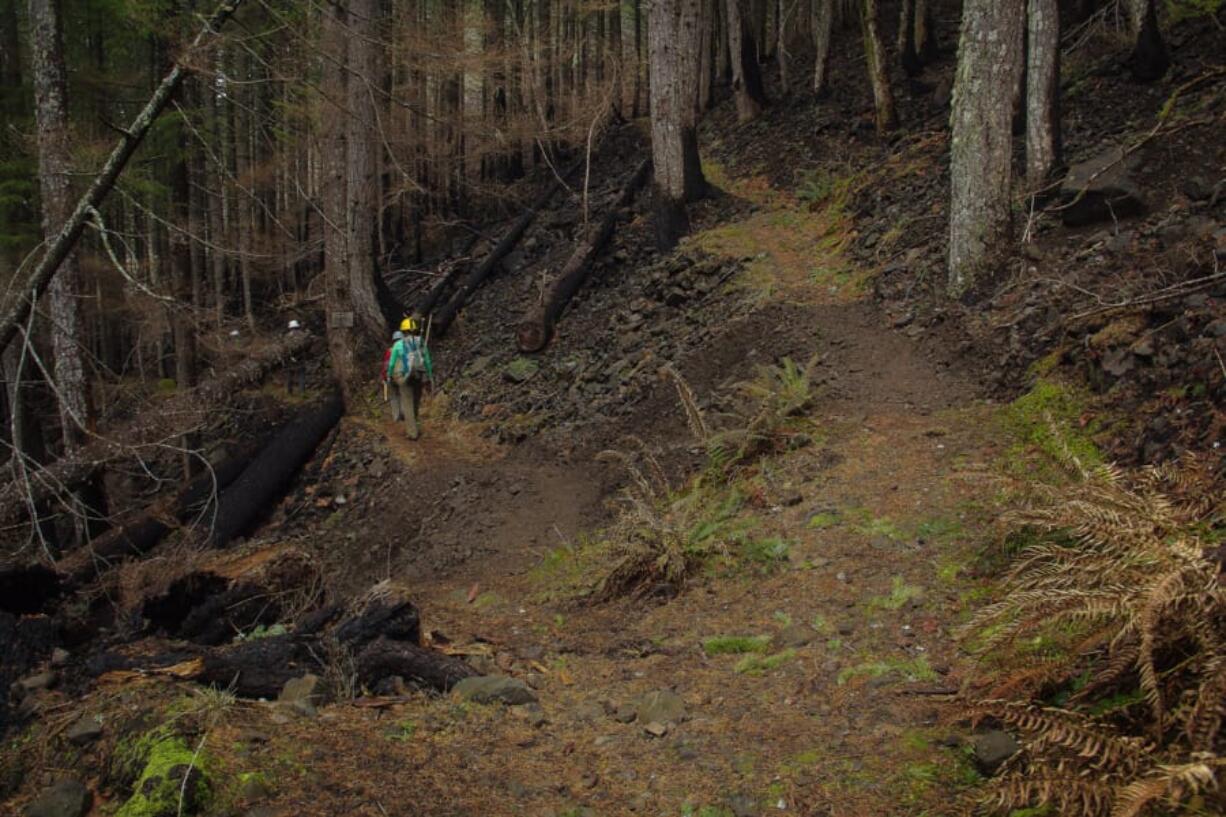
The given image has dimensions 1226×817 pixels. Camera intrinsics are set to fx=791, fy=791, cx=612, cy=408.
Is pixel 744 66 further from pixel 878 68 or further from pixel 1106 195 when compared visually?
pixel 1106 195

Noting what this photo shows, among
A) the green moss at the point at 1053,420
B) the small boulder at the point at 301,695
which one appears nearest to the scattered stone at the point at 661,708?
the small boulder at the point at 301,695

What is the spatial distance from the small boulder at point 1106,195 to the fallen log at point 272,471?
11.4 meters

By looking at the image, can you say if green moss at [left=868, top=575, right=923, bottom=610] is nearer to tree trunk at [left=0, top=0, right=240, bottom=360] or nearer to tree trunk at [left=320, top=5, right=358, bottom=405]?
tree trunk at [left=0, top=0, right=240, bottom=360]

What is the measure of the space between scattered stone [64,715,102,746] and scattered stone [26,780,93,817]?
298 mm

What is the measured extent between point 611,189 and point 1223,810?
19472mm

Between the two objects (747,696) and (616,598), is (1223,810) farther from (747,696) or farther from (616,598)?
(616,598)

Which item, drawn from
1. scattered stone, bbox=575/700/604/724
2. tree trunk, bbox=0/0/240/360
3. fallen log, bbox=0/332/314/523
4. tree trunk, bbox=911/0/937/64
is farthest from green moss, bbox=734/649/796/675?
tree trunk, bbox=911/0/937/64

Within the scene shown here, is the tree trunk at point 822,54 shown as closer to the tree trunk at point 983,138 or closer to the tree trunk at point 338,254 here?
the tree trunk at point 983,138

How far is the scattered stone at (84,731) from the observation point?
3.66 meters

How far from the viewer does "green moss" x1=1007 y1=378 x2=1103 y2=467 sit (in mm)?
6020

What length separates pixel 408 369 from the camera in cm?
1278

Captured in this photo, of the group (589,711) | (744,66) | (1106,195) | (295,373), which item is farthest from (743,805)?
(744,66)

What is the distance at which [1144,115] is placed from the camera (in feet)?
39.2

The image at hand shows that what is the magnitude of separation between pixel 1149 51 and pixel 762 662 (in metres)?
13.8
